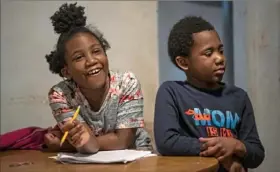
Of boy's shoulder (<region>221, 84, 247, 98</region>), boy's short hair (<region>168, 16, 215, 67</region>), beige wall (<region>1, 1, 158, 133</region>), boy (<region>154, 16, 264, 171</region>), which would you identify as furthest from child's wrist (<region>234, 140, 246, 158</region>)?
beige wall (<region>1, 1, 158, 133</region>)

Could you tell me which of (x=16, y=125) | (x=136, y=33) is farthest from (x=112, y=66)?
(x=16, y=125)

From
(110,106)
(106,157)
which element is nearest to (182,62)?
(110,106)

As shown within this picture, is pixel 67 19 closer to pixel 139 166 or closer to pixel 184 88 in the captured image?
pixel 184 88

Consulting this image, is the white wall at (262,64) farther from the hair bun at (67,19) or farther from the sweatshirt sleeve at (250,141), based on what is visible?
the hair bun at (67,19)

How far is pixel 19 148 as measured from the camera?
4.01 feet

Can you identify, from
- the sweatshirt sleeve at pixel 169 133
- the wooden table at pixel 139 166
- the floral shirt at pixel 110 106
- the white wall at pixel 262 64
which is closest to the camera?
the wooden table at pixel 139 166

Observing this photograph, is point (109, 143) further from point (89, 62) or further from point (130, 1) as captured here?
point (130, 1)

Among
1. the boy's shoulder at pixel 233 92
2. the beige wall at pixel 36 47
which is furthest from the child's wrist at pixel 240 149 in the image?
the beige wall at pixel 36 47

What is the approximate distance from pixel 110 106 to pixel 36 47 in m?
0.59

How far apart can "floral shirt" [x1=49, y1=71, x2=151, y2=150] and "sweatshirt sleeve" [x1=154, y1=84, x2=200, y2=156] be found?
2.6 inches

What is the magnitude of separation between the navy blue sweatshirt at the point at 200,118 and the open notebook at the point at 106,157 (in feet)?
0.21

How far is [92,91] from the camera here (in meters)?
1.08

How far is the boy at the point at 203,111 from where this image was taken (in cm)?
96

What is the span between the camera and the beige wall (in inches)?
61.1
